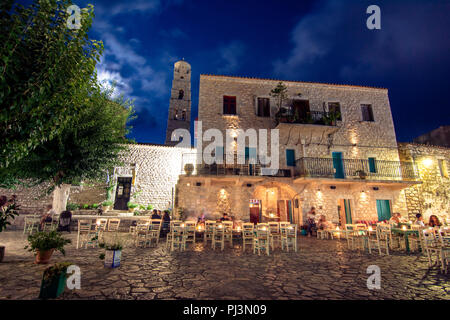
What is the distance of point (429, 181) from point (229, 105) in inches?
571

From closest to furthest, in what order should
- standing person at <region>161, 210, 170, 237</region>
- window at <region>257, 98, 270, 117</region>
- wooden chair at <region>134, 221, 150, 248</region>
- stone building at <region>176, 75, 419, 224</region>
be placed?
1. wooden chair at <region>134, 221, 150, 248</region>
2. standing person at <region>161, 210, 170, 237</region>
3. stone building at <region>176, 75, 419, 224</region>
4. window at <region>257, 98, 270, 117</region>

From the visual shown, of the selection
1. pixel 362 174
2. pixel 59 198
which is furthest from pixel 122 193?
pixel 362 174

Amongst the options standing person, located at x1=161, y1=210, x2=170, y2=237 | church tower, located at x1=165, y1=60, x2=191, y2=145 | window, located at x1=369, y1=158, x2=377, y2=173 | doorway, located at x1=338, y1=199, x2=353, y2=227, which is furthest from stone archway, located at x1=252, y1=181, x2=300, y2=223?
church tower, located at x1=165, y1=60, x2=191, y2=145

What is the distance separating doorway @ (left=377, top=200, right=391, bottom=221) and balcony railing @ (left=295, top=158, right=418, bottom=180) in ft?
5.14

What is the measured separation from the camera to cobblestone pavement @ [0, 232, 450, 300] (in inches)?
127

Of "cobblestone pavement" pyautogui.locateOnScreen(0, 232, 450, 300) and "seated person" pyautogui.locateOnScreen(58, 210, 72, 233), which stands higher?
"seated person" pyautogui.locateOnScreen(58, 210, 72, 233)

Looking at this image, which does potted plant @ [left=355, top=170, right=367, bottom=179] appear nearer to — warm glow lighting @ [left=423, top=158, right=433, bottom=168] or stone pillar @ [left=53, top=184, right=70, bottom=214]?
warm glow lighting @ [left=423, top=158, right=433, bottom=168]

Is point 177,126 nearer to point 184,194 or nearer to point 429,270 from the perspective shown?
point 184,194

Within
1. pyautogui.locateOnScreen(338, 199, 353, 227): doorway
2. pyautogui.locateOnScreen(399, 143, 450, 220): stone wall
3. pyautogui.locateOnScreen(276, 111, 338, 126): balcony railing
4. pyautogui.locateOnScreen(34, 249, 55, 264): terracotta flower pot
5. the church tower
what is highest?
the church tower

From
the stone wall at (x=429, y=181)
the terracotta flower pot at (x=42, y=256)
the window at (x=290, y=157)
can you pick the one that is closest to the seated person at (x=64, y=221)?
the terracotta flower pot at (x=42, y=256)

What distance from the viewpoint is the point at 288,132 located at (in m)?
13.2

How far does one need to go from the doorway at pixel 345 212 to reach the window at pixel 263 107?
7.94 meters

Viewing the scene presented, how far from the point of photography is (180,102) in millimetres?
27453
